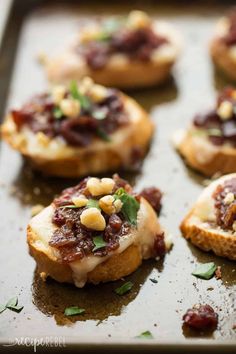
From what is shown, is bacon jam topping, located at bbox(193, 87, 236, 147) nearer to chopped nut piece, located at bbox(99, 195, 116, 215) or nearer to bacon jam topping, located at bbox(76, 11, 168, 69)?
bacon jam topping, located at bbox(76, 11, 168, 69)

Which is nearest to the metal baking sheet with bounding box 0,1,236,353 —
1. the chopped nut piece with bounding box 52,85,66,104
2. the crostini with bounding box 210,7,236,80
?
the crostini with bounding box 210,7,236,80

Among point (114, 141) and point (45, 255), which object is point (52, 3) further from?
point (45, 255)

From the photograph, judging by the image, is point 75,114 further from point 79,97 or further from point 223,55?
point 223,55

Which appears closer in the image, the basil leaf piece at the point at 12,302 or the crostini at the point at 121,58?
the basil leaf piece at the point at 12,302

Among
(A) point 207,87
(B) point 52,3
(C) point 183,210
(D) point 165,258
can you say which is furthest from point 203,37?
(D) point 165,258

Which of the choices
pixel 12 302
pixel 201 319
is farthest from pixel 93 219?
pixel 201 319

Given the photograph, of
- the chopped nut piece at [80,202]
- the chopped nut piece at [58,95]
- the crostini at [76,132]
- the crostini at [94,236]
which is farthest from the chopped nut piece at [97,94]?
the chopped nut piece at [80,202]

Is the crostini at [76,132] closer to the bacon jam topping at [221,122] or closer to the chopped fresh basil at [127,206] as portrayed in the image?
the bacon jam topping at [221,122]
